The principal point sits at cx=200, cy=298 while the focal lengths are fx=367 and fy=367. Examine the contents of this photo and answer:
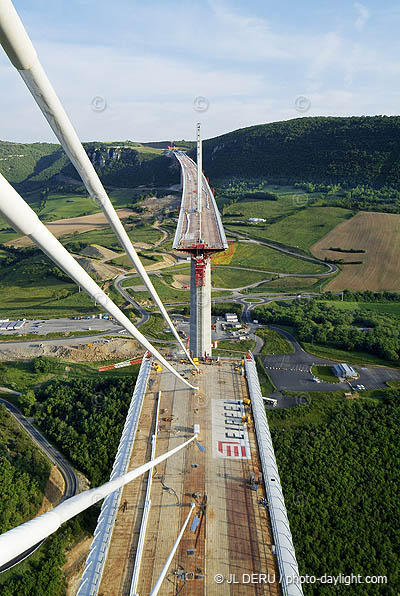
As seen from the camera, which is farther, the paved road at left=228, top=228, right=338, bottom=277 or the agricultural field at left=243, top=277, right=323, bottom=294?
the paved road at left=228, top=228, right=338, bottom=277

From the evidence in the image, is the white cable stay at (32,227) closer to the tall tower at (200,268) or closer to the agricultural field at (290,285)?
the tall tower at (200,268)

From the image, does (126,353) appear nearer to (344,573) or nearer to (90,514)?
(90,514)

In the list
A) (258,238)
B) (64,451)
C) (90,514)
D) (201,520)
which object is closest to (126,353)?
(64,451)

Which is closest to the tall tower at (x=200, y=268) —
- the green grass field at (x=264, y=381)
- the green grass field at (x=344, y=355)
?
the green grass field at (x=264, y=381)

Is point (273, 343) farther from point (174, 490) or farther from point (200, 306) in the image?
point (174, 490)

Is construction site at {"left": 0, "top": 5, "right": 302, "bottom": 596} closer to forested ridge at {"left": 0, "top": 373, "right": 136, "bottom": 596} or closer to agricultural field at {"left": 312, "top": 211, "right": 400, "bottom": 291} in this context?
forested ridge at {"left": 0, "top": 373, "right": 136, "bottom": 596}

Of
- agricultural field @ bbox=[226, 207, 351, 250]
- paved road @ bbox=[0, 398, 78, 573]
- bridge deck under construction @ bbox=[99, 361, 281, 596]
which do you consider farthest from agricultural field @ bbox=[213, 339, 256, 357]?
agricultural field @ bbox=[226, 207, 351, 250]
